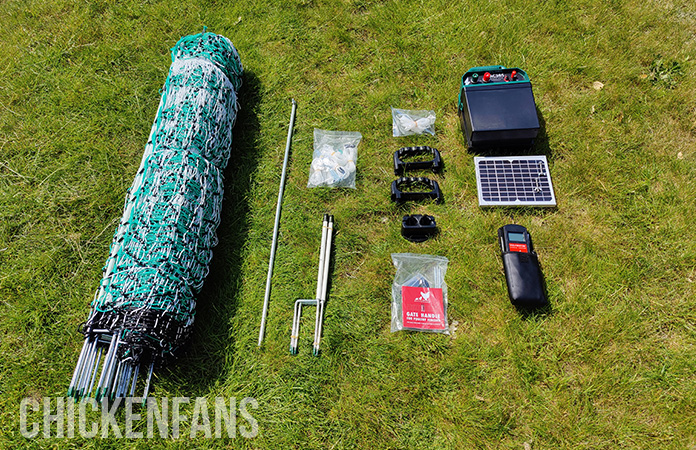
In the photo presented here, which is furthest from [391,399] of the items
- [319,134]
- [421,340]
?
[319,134]

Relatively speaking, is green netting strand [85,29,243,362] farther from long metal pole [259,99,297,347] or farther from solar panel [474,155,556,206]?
solar panel [474,155,556,206]

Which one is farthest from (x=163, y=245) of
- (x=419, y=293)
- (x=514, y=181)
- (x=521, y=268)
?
(x=514, y=181)

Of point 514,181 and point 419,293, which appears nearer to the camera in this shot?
point 419,293

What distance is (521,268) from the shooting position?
282cm

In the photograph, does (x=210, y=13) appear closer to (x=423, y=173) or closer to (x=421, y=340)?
(x=423, y=173)

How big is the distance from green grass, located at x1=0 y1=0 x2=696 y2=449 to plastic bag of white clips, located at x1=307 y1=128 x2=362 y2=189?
→ 0.11 metres

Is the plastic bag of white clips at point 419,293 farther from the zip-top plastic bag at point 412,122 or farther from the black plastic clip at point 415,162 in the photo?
the zip-top plastic bag at point 412,122

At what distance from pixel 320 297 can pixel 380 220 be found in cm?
90

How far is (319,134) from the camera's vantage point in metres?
3.69

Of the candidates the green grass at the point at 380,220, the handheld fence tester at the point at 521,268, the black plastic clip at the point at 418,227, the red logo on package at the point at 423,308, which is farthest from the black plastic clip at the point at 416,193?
the red logo on package at the point at 423,308

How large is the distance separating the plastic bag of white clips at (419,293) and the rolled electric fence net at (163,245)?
1.60 m

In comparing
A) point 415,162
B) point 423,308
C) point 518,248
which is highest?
point 415,162

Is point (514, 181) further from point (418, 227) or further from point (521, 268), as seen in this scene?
point (418, 227)

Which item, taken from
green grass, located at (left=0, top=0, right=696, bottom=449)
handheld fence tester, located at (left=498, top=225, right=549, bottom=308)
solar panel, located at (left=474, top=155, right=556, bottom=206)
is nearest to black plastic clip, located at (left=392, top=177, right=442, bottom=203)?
green grass, located at (left=0, top=0, right=696, bottom=449)
